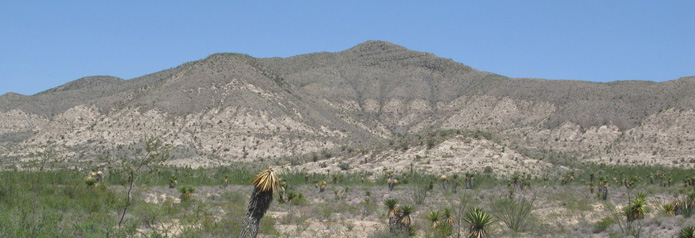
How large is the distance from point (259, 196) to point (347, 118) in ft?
296

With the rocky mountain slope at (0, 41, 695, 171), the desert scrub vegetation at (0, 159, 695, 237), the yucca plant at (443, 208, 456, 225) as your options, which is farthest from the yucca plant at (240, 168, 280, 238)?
the rocky mountain slope at (0, 41, 695, 171)

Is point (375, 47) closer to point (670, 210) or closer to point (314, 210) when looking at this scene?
point (314, 210)

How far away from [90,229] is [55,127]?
77139 mm

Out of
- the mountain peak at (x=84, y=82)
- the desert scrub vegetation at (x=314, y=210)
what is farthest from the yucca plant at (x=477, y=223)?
the mountain peak at (x=84, y=82)

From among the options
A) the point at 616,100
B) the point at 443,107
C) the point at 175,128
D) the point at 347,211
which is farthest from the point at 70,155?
the point at 616,100

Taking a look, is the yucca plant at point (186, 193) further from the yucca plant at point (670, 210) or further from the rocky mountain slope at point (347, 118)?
the rocky mountain slope at point (347, 118)

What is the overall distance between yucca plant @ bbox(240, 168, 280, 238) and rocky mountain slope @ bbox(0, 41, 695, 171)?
1733 inches

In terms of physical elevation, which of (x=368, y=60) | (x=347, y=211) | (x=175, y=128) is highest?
(x=368, y=60)

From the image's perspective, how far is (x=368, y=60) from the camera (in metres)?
152

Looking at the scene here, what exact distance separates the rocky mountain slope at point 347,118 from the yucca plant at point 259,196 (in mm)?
44019

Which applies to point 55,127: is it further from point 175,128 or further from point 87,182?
point 87,182

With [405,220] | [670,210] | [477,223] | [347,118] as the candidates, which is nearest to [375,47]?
[347,118]

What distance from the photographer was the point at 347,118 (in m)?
108

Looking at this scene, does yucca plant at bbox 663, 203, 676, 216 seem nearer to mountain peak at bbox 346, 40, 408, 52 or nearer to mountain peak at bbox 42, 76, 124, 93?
mountain peak at bbox 346, 40, 408, 52
